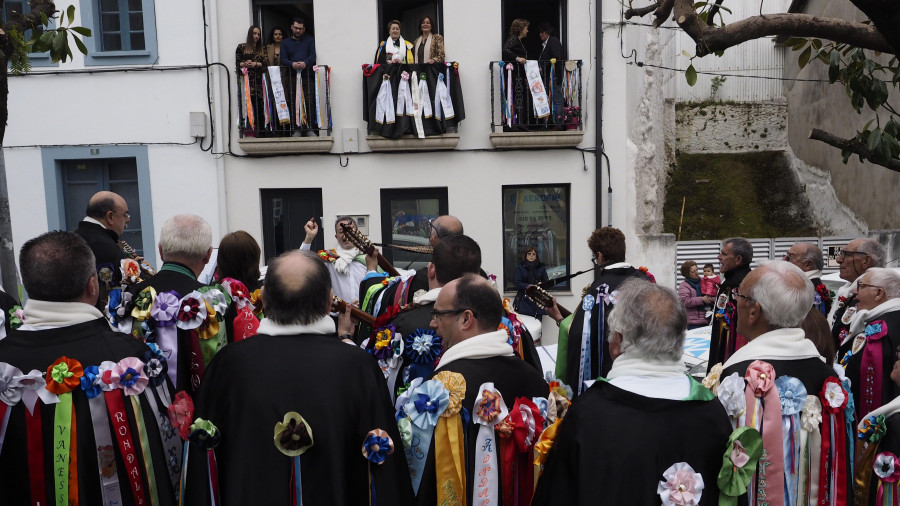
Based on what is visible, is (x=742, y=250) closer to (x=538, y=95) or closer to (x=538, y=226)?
(x=538, y=95)

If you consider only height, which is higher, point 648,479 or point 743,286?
point 743,286

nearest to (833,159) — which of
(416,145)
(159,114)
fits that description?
(416,145)

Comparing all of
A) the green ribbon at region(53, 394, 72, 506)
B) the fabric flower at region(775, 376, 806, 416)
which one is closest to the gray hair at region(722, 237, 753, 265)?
the fabric flower at region(775, 376, 806, 416)

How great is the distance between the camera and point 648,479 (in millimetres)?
2520

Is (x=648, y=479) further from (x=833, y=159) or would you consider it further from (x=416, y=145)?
(x=833, y=159)

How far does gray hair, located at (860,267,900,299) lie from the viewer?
4.47 metres

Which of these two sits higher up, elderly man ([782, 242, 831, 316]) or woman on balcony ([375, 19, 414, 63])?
woman on balcony ([375, 19, 414, 63])

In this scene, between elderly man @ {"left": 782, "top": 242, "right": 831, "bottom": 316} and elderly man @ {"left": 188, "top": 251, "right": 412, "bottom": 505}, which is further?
elderly man @ {"left": 782, "top": 242, "right": 831, "bottom": 316}

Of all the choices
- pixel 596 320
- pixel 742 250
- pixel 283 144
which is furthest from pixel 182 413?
pixel 283 144

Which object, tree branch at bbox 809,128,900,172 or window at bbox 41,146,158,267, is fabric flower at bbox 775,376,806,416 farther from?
window at bbox 41,146,158,267

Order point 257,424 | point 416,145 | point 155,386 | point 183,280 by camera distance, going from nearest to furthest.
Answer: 1. point 257,424
2. point 155,386
3. point 183,280
4. point 416,145

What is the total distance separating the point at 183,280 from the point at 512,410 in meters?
2.01

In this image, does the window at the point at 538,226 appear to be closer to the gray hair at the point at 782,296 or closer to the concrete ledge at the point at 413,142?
the concrete ledge at the point at 413,142

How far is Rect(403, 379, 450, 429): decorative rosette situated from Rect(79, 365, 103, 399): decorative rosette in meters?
1.22
